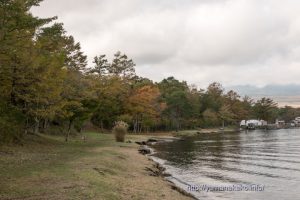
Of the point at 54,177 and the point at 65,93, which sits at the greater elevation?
the point at 65,93

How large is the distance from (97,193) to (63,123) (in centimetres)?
5013

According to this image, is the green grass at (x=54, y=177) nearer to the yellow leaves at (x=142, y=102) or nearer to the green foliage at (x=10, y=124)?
the green foliage at (x=10, y=124)

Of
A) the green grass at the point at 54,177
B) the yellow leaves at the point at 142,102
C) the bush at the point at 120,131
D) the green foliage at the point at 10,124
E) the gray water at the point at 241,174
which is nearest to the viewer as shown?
the green grass at the point at 54,177

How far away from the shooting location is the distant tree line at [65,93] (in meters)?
28.2

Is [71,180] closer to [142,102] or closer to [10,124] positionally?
[10,124]

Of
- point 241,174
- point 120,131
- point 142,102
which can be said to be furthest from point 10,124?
point 142,102

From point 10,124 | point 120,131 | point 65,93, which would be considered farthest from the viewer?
point 120,131

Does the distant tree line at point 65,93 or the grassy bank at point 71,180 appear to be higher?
the distant tree line at point 65,93

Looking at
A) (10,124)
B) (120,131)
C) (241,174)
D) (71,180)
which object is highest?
(10,124)

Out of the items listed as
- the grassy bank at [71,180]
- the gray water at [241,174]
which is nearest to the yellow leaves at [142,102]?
the gray water at [241,174]

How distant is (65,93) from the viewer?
43594mm

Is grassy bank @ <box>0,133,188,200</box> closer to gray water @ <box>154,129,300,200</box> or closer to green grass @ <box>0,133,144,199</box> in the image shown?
green grass @ <box>0,133,144,199</box>

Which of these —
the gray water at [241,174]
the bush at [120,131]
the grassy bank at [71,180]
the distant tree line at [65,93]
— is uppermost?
the distant tree line at [65,93]

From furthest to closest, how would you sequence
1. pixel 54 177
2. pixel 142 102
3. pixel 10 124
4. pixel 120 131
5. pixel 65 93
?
pixel 142 102 → pixel 120 131 → pixel 65 93 → pixel 10 124 → pixel 54 177
